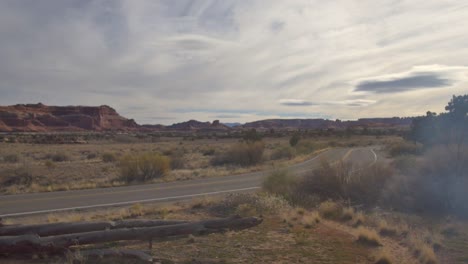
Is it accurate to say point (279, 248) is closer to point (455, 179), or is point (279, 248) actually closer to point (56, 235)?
point (56, 235)

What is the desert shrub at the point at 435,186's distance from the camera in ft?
50.8

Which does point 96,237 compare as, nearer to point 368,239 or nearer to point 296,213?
point 368,239

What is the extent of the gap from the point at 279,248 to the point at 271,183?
782cm

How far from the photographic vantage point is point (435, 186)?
15.9 metres

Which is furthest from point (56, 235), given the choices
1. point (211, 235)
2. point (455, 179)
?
point (455, 179)

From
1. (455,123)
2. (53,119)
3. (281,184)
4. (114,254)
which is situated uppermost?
(53,119)

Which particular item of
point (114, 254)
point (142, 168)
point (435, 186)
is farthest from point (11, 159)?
point (114, 254)

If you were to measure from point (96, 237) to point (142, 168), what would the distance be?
1845cm

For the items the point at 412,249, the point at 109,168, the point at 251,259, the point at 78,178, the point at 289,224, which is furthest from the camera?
the point at 109,168

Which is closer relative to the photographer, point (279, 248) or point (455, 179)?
point (279, 248)

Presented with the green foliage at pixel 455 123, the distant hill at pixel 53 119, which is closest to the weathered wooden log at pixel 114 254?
the green foliage at pixel 455 123

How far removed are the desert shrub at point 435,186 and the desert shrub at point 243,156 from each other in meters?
21.3

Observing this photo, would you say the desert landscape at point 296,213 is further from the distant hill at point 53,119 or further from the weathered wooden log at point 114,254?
the distant hill at point 53,119

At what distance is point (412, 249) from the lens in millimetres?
10156
